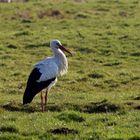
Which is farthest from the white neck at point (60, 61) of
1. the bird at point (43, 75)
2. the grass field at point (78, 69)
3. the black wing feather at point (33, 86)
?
the grass field at point (78, 69)

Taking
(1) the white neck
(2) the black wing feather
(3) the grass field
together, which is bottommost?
(3) the grass field

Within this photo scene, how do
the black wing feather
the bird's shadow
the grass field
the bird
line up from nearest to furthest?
1. the grass field
2. the black wing feather
3. the bird
4. the bird's shadow

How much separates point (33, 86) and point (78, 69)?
289 inches

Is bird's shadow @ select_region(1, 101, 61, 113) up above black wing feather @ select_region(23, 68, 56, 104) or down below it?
below

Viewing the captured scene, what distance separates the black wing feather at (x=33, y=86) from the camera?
13.8 m

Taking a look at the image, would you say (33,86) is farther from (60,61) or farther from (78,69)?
(78,69)

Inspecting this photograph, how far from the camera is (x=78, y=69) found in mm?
21219

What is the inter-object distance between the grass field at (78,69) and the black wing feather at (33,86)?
14.9 inches

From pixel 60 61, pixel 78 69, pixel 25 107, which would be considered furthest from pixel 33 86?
pixel 78 69

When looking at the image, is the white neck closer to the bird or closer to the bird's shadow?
the bird

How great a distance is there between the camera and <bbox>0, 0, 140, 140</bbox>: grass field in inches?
458

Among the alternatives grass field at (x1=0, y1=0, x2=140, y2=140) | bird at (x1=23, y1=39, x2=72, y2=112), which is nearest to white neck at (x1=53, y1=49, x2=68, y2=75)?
bird at (x1=23, y1=39, x2=72, y2=112)

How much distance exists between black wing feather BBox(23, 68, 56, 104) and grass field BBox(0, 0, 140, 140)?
38cm

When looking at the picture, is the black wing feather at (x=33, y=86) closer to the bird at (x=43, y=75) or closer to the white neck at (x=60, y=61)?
the bird at (x=43, y=75)
